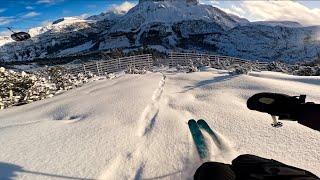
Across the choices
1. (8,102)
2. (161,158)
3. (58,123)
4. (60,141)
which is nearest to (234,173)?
(161,158)

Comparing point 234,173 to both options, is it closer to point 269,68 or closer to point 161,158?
point 161,158

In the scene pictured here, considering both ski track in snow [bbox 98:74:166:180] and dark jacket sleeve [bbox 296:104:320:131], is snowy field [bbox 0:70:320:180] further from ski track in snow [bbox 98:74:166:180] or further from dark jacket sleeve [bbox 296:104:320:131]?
dark jacket sleeve [bbox 296:104:320:131]

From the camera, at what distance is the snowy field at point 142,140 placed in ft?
17.1

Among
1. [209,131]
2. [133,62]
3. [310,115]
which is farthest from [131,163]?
[133,62]

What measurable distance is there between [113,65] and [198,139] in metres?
28.8

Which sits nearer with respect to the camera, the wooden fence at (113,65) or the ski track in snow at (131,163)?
the ski track in snow at (131,163)

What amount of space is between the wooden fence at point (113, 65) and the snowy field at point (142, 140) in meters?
21.7

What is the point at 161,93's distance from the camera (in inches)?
417

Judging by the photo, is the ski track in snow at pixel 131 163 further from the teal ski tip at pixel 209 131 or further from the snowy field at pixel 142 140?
the teal ski tip at pixel 209 131

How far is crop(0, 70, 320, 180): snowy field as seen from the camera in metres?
5.22

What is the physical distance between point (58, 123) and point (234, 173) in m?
5.05

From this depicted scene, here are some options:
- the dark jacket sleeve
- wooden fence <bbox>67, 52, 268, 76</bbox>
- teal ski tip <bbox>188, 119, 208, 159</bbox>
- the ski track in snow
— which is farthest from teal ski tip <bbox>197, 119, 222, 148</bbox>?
Result: wooden fence <bbox>67, 52, 268, 76</bbox>

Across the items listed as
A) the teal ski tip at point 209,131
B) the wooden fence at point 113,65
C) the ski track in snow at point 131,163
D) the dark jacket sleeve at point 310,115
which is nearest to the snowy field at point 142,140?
the ski track in snow at point 131,163

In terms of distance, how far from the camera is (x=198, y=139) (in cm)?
596
